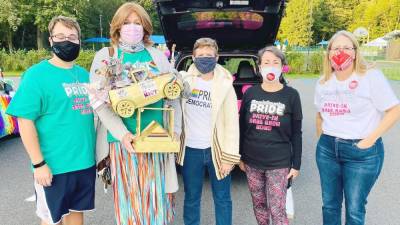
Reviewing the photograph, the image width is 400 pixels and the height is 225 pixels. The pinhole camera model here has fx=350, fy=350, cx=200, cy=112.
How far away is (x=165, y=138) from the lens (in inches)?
91.9

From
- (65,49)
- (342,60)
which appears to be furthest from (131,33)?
(342,60)

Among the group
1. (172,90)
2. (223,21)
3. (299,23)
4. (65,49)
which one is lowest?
(172,90)

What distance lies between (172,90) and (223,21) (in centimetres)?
239

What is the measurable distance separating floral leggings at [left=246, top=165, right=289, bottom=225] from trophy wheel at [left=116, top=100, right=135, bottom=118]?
1.15 m

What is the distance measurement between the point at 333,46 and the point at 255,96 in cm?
68

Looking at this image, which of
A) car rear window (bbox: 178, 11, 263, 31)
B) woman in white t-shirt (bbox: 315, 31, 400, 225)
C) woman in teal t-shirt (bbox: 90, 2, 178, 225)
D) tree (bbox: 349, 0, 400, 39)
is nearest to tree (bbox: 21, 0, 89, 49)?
car rear window (bbox: 178, 11, 263, 31)

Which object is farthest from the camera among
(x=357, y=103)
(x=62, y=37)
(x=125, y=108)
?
(x=357, y=103)

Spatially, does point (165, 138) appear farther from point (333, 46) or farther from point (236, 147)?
point (333, 46)

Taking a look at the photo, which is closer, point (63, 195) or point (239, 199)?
point (63, 195)

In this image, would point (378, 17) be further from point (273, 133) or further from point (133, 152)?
point (133, 152)

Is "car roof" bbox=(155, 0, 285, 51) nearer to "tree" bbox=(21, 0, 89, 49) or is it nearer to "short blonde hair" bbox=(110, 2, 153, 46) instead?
"short blonde hair" bbox=(110, 2, 153, 46)

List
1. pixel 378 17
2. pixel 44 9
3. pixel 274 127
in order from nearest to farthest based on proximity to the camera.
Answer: pixel 274 127 → pixel 44 9 → pixel 378 17

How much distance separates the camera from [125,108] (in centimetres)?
219

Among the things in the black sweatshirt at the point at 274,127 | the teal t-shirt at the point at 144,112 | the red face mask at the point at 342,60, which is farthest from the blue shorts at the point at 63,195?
the red face mask at the point at 342,60
